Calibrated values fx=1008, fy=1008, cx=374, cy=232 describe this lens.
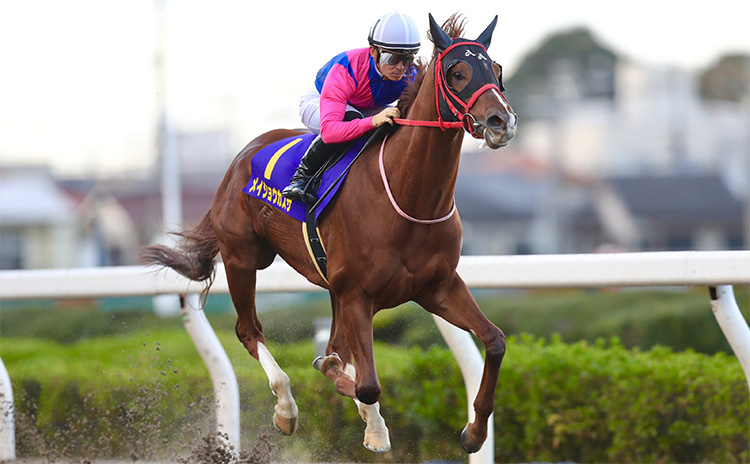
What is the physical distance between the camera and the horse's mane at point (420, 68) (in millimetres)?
3736

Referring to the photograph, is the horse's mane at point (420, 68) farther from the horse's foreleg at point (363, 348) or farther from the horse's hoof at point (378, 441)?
the horse's hoof at point (378, 441)

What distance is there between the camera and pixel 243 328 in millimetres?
4734

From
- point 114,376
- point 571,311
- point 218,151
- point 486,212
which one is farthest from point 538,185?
point 114,376

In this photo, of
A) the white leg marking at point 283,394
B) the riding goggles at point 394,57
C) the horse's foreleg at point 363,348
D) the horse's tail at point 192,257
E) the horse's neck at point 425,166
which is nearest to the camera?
the horse's neck at point 425,166

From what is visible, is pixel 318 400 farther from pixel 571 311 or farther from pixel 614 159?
pixel 614 159

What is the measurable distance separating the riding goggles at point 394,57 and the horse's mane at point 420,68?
31 mm

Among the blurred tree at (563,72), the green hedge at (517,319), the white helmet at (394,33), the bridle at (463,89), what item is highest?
the white helmet at (394,33)

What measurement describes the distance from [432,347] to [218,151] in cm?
3450

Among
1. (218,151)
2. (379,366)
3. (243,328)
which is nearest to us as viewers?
(243,328)

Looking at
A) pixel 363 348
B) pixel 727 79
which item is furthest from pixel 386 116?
pixel 727 79

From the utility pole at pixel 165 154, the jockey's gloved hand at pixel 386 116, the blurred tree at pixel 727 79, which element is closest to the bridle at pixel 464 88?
the jockey's gloved hand at pixel 386 116

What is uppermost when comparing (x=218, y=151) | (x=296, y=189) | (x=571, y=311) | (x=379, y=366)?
(x=296, y=189)

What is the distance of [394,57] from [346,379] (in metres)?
1.29

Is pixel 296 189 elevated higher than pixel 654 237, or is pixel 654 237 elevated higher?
pixel 296 189
